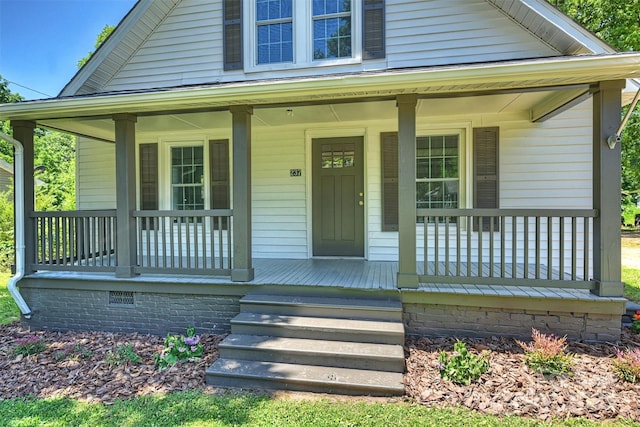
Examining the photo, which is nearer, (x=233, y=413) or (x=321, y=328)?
(x=233, y=413)

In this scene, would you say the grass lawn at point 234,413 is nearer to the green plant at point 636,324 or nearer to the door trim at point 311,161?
the green plant at point 636,324

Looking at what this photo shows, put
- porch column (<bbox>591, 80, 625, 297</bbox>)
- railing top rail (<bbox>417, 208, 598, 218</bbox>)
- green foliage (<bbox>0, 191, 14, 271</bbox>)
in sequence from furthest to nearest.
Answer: green foliage (<bbox>0, 191, 14, 271</bbox>) → railing top rail (<bbox>417, 208, 598, 218</bbox>) → porch column (<bbox>591, 80, 625, 297</bbox>)

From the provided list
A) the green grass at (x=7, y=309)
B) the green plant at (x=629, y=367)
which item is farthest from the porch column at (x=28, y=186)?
the green plant at (x=629, y=367)

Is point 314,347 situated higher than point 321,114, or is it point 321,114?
point 321,114

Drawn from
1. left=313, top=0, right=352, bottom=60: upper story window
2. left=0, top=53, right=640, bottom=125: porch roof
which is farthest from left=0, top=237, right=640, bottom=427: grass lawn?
left=313, top=0, right=352, bottom=60: upper story window

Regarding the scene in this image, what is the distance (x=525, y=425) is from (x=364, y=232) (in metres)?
3.65

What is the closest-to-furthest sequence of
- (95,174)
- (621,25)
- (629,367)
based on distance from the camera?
(629,367)
(95,174)
(621,25)

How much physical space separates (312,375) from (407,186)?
219 centimetres

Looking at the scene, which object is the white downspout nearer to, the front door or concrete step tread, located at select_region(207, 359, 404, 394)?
concrete step tread, located at select_region(207, 359, 404, 394)

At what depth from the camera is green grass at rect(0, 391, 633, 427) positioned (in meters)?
2.63

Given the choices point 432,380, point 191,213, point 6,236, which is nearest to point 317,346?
point 432,380

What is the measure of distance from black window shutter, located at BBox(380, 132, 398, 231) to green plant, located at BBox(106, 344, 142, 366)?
383cm

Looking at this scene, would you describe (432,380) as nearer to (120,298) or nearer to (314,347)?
(314,347)

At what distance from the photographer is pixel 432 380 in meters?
3.16
